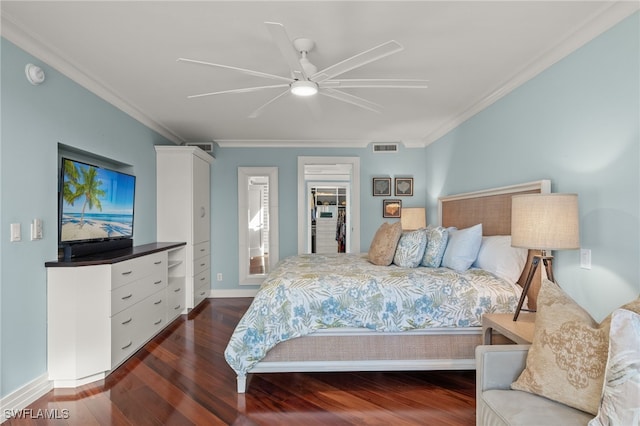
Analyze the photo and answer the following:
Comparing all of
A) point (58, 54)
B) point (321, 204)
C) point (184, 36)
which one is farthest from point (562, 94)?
point (321, 204)

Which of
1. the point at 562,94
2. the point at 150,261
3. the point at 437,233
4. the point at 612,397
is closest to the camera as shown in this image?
the point at 612,397

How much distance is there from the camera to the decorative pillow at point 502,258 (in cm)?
242

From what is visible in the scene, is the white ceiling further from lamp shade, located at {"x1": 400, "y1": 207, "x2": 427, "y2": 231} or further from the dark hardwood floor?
the dark hardwood floor

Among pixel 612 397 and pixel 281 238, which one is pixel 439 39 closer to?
pixel 612 397

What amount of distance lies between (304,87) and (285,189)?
2915 mm

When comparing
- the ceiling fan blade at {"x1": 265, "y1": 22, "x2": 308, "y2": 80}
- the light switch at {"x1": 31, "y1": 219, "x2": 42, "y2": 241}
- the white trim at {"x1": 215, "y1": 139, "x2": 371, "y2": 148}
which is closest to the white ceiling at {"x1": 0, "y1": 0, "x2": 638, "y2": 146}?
the ceiling fan blade at {"x1": 265, "y1": 22, "x2": 308, "y2": 80}

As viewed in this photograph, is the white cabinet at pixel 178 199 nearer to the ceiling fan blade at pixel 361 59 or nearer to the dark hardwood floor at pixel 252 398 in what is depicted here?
the dark hardwood floor at pixel 252 398

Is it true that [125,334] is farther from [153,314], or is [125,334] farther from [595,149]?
[595,149]

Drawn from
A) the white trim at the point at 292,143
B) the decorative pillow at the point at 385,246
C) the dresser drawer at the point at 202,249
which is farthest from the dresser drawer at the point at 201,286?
→ the decorative pillow at the point at 385,246

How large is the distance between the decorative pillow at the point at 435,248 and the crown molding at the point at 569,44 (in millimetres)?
1365

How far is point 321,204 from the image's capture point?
8.34 metres

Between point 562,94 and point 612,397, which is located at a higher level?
point 562,94

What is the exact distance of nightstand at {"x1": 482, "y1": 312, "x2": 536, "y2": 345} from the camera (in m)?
1.68

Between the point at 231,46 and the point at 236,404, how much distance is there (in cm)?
→ 240
